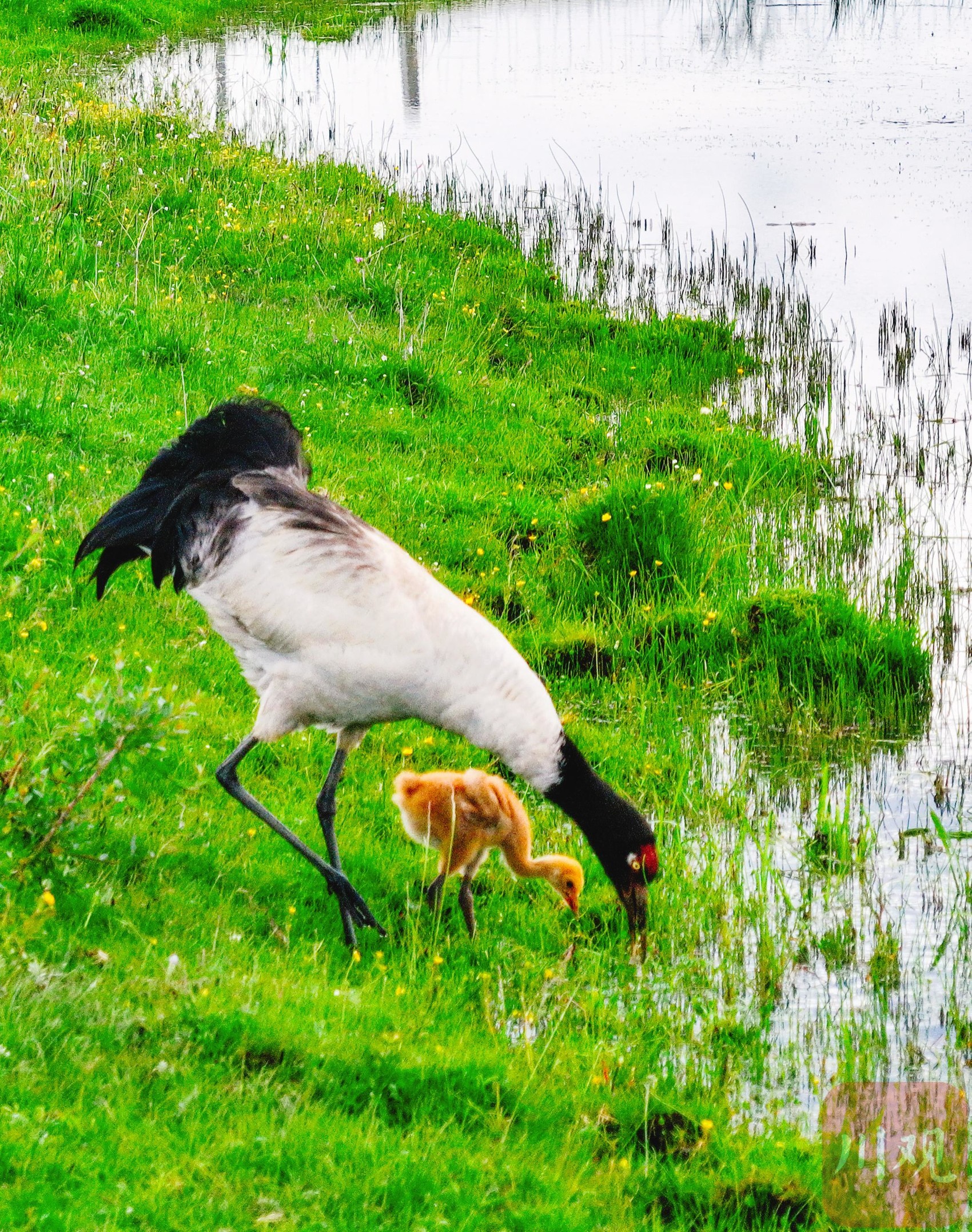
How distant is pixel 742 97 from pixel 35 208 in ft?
37.4

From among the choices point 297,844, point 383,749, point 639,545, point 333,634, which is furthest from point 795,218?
point 297,844

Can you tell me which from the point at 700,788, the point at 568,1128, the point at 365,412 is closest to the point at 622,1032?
the point at 568,1128

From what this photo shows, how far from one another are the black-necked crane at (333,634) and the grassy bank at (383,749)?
13.0 inches

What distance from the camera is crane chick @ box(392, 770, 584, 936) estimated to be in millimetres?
4871

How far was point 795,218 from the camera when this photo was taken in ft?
46.2

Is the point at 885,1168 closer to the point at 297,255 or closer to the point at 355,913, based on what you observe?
the point at 355,913

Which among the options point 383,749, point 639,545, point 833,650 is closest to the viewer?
point 383,749

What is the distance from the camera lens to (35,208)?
10.3 m

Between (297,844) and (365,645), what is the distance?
74cm

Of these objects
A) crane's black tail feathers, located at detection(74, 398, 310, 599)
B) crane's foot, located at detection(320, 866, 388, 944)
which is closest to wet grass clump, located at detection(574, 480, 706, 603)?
crane's black tail feathers, located at detection(74, 398, 310, 599)

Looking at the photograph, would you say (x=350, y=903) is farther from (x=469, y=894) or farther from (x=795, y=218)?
(x=795, y=218)

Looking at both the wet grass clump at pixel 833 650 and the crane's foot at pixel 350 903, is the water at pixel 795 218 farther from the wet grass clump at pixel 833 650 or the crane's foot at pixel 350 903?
the crane's foot at pixel 350 903

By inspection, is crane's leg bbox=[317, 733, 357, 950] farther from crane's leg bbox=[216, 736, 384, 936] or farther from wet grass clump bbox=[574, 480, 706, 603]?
wet grass clump bbox=[574, 480, 706, 603]

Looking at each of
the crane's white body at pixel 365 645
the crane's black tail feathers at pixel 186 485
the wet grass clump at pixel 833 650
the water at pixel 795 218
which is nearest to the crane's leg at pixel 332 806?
the crane's white body at pixel 365 645
